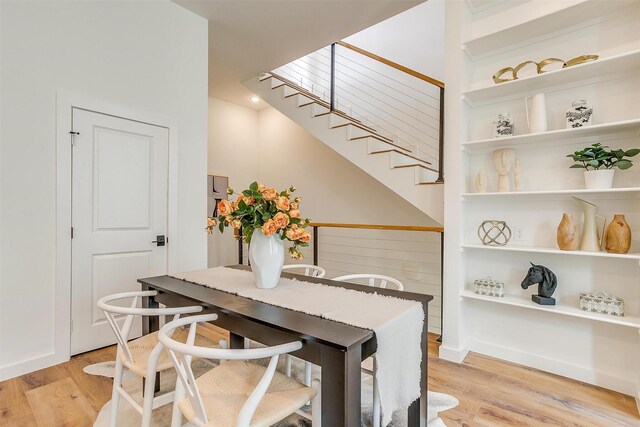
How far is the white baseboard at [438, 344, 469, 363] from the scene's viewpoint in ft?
8.27

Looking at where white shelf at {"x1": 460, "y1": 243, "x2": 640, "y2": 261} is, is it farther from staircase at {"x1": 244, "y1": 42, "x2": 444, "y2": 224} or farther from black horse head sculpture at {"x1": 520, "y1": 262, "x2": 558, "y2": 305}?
staircase at {"x1": 244, "y1": 42, "x2": 444, "y2": 224}

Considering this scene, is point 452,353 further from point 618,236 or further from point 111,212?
point 111,212

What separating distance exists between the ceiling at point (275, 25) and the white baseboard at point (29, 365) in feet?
9.91

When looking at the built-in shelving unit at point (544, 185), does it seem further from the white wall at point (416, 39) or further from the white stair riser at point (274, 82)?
the white stair riser at point (274, 82)

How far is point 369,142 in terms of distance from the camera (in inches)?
141

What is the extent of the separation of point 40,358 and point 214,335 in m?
1.19

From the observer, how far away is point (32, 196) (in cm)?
224

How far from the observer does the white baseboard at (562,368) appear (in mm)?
2086

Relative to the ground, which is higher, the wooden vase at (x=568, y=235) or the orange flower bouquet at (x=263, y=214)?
the orange flower bouquet at (x=263, y=214)

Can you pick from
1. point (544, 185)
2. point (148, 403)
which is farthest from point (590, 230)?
point (148, 403)

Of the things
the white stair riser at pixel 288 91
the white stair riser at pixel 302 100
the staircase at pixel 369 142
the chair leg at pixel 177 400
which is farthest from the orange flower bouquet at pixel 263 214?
the white stair riser at pixel 288 91

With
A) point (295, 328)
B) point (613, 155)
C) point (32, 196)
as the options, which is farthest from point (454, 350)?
point (32, 196)

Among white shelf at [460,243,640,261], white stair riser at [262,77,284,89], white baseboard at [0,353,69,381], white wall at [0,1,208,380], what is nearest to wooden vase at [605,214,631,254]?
white shelf at [460,243,640,261]

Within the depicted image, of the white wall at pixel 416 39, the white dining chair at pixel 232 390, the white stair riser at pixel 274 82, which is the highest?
the white wall at pixel 416 39
